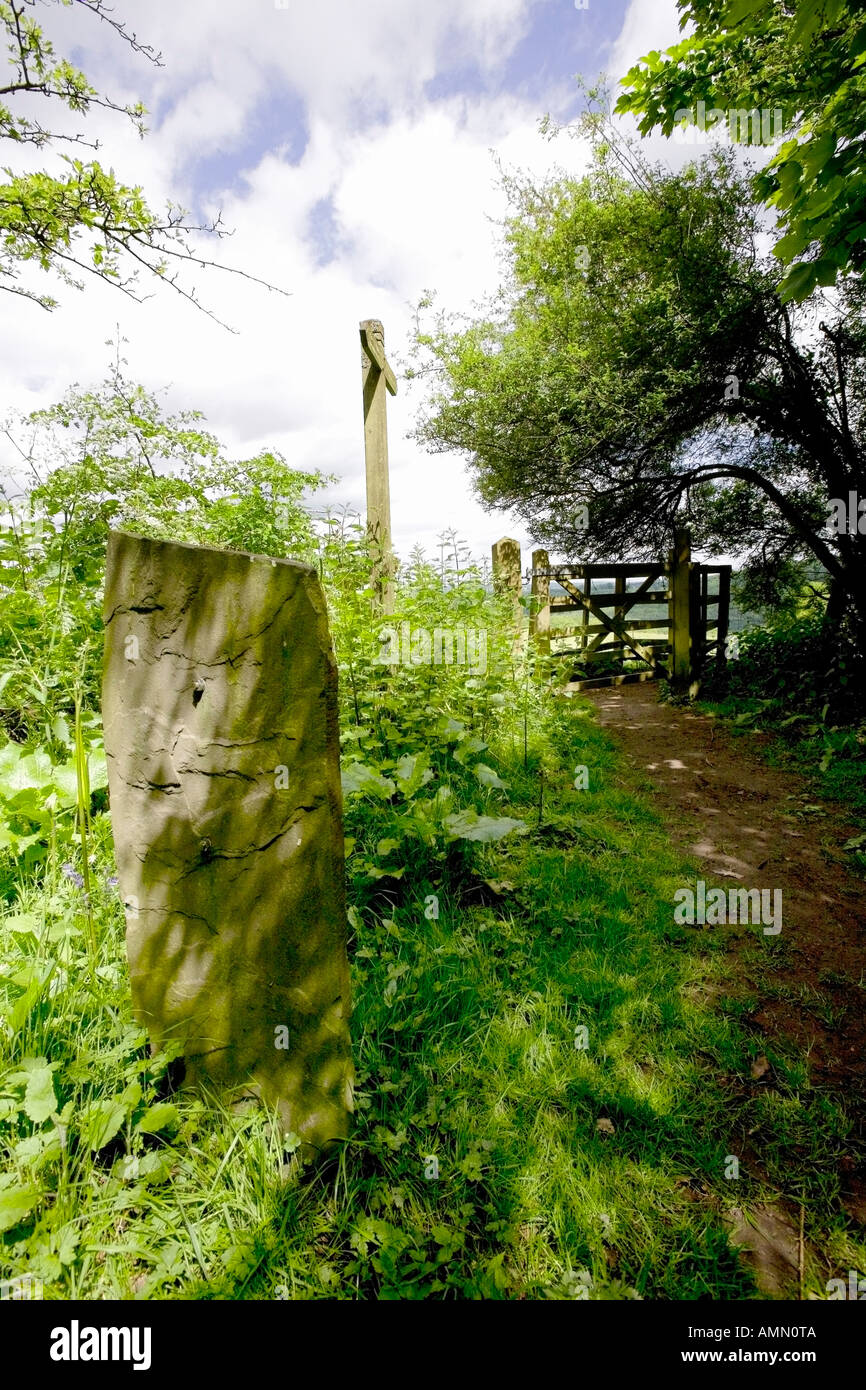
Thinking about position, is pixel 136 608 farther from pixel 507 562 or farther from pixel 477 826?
pixel 507 562

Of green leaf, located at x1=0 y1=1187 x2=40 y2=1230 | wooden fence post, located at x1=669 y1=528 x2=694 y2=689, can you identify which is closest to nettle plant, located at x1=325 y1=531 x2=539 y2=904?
green leaf, located at x1=0 y1=1187 x2=40 y2=1230

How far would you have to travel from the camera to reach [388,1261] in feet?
4.95

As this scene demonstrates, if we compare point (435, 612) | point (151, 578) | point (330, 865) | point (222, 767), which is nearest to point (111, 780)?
point (222, 767)

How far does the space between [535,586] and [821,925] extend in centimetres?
654

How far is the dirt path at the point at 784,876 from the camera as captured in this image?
7.82ft

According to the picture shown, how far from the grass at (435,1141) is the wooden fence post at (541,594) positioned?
6.31 meters

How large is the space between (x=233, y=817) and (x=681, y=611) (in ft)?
26.5

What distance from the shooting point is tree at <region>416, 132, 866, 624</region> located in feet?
23.2

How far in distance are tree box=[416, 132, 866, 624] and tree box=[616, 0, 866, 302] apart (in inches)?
68.4

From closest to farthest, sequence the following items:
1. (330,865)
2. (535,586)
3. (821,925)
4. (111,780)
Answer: (330,865), (111,780), (821,925), (535,586)

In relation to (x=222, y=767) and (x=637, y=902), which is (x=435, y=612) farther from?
(x=222, y=767)

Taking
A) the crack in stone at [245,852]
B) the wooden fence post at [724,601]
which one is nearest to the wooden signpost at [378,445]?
the crack in stone at [245,852]

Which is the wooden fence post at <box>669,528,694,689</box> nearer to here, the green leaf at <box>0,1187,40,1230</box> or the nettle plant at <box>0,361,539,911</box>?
the nettle plant at <box>0,361,539,911</box>

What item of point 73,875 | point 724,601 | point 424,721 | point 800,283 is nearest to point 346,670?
point 424,721
